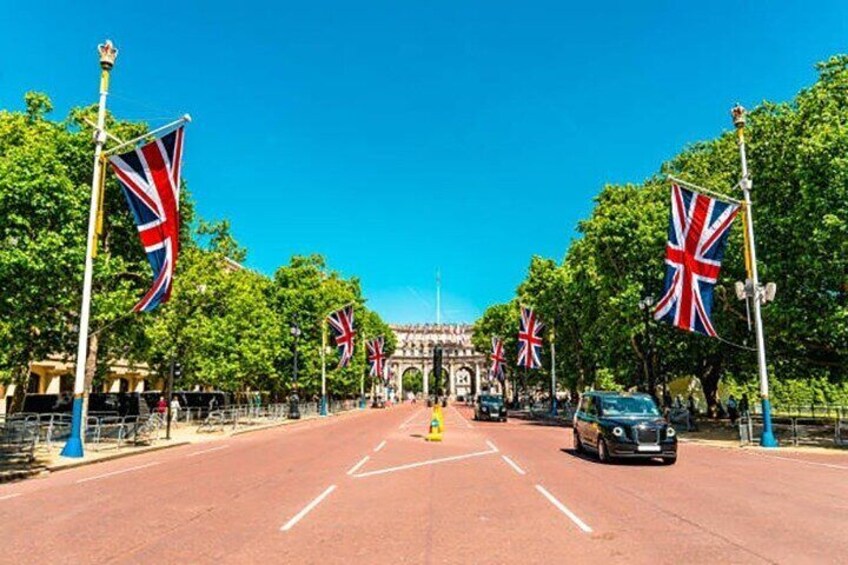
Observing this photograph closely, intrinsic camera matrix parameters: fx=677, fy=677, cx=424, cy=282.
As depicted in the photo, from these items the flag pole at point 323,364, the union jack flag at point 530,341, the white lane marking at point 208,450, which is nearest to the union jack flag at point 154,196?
the white lane marking at point 208,450

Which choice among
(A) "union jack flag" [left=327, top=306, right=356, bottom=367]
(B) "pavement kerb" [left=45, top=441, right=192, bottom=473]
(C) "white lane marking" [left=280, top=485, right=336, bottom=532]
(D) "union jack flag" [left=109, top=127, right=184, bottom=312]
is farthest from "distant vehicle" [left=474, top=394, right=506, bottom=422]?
(C) "white lane marking" [left=280, top=485, right=336, bottom=532]

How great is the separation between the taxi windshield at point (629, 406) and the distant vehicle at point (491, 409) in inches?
1195

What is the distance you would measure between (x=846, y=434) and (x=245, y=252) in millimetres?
34210

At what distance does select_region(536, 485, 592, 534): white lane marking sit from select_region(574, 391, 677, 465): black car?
5.13 meters

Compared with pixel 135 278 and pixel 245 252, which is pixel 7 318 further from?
pixel 245 252

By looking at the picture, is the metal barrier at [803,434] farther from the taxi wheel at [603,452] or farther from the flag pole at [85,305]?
the flag pole at [85,305]

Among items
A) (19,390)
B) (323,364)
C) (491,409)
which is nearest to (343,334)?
(323,364)

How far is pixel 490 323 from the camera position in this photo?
105 metres

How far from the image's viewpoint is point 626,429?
1819 cm

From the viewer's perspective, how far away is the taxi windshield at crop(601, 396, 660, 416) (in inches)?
758

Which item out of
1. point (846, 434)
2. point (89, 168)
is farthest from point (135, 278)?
point (846, 434)

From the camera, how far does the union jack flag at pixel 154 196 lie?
20.2 meters

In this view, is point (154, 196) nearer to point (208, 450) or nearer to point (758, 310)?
point (208, 450)

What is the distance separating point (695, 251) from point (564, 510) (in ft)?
55.4
